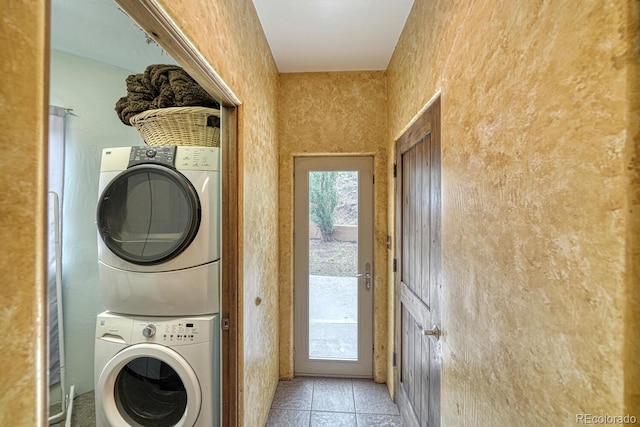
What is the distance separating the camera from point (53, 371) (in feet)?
5.84

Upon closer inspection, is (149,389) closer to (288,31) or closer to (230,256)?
(230,256)

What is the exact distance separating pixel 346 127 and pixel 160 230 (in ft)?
5.74

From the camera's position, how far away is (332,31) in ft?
6.05

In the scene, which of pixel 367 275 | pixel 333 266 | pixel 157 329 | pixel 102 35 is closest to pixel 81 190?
pixel 102 35

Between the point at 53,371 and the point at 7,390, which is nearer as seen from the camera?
the point at 7,390

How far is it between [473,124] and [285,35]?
1625mm

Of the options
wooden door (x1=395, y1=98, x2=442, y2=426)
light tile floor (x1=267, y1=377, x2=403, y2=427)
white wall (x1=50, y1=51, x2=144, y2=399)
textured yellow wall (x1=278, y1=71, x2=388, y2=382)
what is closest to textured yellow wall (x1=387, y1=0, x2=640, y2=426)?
wooden door (x1=395, y1=98, x2=442, y2=426)

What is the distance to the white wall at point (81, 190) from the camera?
6.07ft

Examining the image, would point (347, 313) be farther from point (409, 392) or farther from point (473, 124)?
point (473, 124)

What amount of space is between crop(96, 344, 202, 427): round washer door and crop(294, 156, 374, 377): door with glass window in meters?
1.16

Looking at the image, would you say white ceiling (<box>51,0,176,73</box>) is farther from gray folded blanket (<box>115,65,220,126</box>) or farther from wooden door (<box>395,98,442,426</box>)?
wooden door (<box>395,98,442,426</box>)

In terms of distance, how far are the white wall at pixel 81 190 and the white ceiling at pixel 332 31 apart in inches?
54.5

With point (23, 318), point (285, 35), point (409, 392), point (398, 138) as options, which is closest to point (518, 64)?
point (23, 318)

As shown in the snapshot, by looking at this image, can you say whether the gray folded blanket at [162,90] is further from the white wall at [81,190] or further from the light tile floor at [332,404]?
the light tile floor at [332,404]
